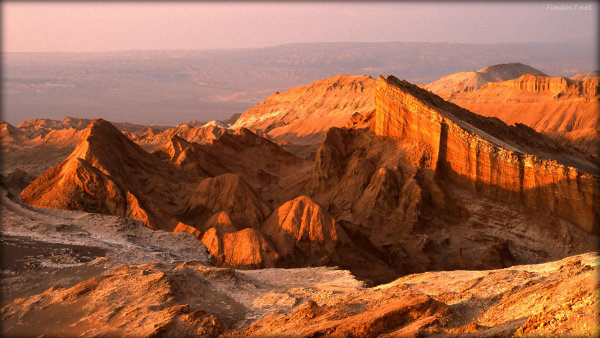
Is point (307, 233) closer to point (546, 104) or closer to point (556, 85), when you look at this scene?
point (546, 104)

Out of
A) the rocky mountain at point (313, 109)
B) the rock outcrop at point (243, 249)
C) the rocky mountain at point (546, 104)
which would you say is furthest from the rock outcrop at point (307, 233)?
the rocky mountain at point (313, 109)

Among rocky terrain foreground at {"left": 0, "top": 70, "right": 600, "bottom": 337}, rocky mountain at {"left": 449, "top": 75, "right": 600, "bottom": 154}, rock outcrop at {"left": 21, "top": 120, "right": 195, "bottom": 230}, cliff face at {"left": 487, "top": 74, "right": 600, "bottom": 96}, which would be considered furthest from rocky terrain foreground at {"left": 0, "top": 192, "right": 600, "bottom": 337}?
cliff face at {"left": 487, "top": 74, "right": 600, "bottom": 96}

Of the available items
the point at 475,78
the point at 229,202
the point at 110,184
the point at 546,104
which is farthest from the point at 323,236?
the point at 475,78

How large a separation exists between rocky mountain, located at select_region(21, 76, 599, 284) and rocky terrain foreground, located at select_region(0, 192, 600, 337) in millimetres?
6175

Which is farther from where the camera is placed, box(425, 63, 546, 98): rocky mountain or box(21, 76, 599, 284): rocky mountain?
box(425, 63, 546, 98): rocky mountain

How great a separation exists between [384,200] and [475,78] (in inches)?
3665

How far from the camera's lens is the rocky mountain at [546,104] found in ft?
221

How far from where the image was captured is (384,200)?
28312mm

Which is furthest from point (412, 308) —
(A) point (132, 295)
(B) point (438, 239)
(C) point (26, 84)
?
(C) point (26, 84)

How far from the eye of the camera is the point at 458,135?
27938 millimetres

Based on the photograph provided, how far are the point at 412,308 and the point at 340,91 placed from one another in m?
76.3

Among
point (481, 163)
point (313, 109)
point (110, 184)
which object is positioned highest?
point (481, 163)

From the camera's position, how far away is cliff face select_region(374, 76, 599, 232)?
25.4 m

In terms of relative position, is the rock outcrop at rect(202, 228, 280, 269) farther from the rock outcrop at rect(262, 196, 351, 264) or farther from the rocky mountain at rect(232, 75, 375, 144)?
the rocky mountain at rect(232, 75, 375, 144)
